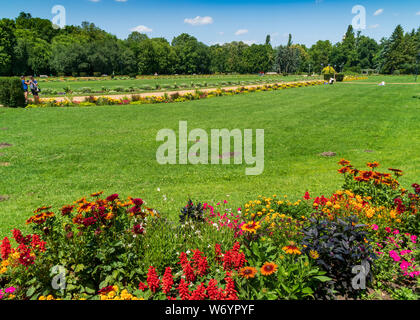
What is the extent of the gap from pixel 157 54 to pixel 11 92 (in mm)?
73047

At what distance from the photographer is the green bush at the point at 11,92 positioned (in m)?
18.6

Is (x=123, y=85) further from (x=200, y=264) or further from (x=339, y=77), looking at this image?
(x=200, y=264)

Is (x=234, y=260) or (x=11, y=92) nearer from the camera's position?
(x=234, y=260)

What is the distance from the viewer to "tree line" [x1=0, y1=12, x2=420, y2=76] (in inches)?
2549

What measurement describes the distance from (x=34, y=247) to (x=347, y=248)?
12.2 feet

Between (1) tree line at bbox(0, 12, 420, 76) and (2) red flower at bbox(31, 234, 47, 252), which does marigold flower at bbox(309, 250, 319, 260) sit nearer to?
(2) red flower at bbox(31, 234, 47, 252)

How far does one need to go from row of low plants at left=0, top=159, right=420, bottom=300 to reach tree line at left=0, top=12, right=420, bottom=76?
73099mm

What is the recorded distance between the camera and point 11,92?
739 inches

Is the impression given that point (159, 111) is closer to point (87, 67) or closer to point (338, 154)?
point (338, 154)

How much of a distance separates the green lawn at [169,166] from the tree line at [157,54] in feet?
191

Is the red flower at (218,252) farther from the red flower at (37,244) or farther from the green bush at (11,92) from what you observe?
the green bush at (11,92)

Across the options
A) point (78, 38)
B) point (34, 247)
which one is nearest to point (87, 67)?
point (78, 38)

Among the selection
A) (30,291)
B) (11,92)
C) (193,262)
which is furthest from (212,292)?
(11,92)

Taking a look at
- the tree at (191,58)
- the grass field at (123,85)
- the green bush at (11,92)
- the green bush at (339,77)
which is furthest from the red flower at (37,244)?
the tree at (191,58)
